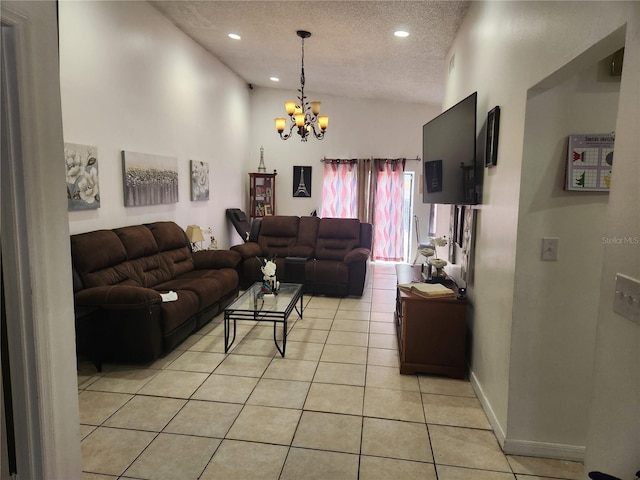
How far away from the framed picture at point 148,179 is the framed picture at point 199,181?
17.2 inches

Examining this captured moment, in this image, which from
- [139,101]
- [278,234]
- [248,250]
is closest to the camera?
[139,101]

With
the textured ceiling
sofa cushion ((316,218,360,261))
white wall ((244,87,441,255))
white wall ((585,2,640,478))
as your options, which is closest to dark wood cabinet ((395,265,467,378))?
white wall ((585,2,640,478))

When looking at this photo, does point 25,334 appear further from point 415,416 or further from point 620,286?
point 415,416

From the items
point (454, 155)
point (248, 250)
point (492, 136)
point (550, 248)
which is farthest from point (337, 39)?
point (550, 248)

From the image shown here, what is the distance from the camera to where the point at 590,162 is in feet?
6.46

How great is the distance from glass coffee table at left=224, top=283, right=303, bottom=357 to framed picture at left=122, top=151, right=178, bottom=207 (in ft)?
5.24

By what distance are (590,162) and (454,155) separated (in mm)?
1153

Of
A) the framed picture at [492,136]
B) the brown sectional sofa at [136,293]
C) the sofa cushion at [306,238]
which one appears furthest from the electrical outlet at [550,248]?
the sofa cushion at [306,238]

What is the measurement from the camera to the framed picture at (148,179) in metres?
4.18

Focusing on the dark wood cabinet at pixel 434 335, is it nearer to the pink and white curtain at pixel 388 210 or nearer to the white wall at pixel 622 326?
the white wall at pixel 622 326

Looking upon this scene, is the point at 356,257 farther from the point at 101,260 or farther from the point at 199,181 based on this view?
the point at 101,260

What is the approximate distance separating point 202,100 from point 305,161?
98.8 inches

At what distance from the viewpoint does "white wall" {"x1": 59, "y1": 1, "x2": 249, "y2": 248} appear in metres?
3.48

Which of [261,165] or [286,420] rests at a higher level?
[261,165]
